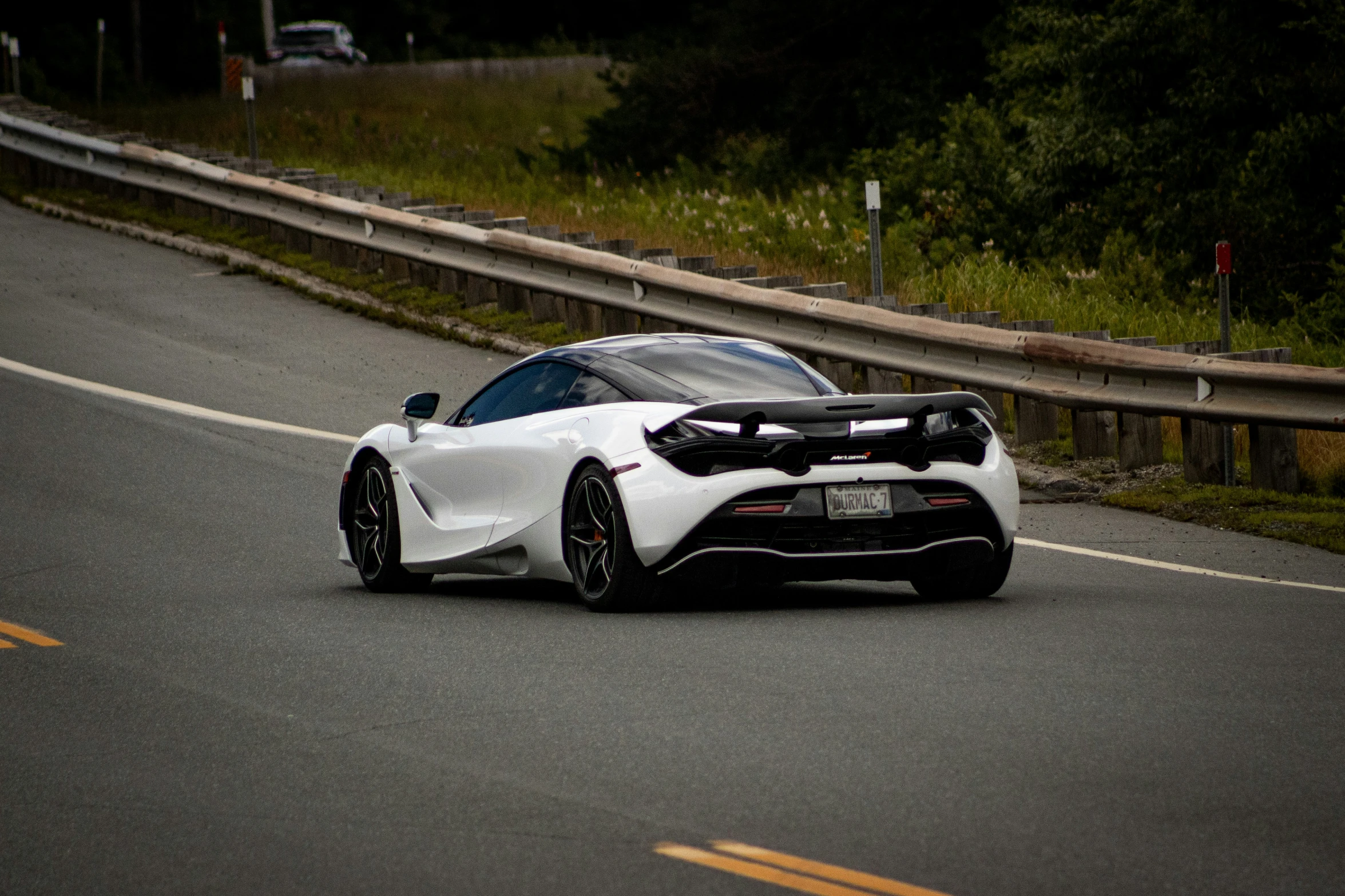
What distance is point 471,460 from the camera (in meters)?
9.83

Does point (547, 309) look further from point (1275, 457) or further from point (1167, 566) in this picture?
point (1167, 566)

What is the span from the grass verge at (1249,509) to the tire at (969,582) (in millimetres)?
2342

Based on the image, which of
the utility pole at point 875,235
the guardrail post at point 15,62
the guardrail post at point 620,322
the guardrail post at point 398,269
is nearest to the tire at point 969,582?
the utility pole at point 875,235

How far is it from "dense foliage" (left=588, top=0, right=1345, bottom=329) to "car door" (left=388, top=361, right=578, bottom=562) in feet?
34.5

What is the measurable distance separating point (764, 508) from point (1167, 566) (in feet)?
9.28

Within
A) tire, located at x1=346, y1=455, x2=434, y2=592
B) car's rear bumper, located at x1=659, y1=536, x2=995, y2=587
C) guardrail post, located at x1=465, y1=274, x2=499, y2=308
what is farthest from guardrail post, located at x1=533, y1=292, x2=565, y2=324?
car's rear bumper, located at x1=659, y1=536, x2=995, y2=587

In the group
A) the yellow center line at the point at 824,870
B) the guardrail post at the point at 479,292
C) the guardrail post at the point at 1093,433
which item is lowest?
the yellow center line at the point at 824,870

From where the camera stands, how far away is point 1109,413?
13156 millimetres

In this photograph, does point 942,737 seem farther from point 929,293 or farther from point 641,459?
point 929,293

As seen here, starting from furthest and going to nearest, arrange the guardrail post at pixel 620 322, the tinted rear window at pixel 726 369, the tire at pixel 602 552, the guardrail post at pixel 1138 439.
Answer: the guardrail post at pixel 620 322 < the guardrail post at pixel 1138 439 < the tinted rear window at pixel 726 369 < the tire at pixel 602 552

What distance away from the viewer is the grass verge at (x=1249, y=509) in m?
10.9

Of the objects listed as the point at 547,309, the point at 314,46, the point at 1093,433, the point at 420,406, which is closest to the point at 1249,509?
the point at 1093,433

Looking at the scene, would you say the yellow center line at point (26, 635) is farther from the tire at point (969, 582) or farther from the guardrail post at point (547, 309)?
the guardrail post at point (547, 309)

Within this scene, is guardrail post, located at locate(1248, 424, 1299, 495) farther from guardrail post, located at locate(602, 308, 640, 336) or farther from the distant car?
the distant car
